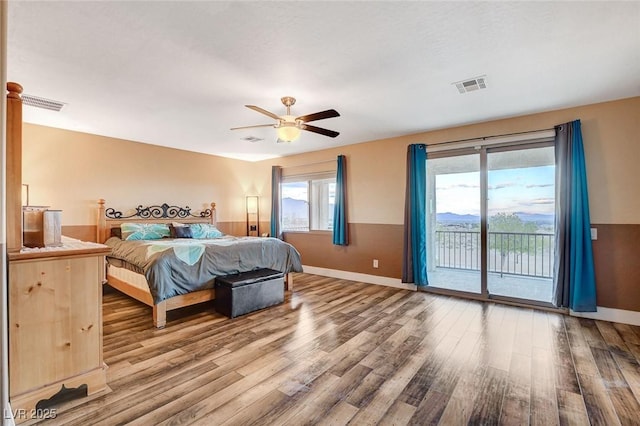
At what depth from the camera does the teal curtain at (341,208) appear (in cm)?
541

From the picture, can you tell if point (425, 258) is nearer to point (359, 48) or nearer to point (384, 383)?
point (384, 383)

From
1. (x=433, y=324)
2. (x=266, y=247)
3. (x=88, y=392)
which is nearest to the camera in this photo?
(x=88, y=392)

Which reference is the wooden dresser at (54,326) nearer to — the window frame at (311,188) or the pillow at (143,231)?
the pillow at (143,231)

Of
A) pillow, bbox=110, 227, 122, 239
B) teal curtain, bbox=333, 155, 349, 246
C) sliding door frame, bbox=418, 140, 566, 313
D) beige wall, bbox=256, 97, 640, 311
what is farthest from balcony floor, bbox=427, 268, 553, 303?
pillow, bbox=110, 227, 122, 239

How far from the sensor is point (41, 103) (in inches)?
130

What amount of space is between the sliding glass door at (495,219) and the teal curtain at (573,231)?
0.32m

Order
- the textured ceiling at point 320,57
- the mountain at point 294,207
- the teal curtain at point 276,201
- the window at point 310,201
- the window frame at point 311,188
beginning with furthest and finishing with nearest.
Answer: the teal curtain at point 276,201 → the mountain at point 294,207 → the window at point 310,201 → the window frame at point 311,188 → the textured ceiling at point 320,57

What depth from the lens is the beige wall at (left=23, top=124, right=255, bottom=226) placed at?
4.21 m

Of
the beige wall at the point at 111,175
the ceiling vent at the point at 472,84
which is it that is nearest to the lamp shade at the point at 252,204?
the beige wall at the point at 111,175

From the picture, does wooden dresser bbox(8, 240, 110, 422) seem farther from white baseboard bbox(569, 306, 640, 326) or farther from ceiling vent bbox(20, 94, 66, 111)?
white baseboard bbox(569, 306, 640, 326)

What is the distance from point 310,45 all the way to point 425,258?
3518mm

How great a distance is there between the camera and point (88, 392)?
1943 mm

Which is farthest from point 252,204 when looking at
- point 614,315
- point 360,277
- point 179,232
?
point 614,315

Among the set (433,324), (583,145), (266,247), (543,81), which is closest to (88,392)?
(266,247)
